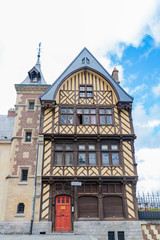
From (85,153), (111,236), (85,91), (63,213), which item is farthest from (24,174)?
(85,91)

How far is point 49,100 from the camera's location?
50.6 ft

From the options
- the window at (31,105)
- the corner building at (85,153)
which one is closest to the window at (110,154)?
the corner building at (85,153)

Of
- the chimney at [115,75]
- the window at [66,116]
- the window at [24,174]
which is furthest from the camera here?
the chimney at [115,75]

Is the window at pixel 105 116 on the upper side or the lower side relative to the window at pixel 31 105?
A: lower

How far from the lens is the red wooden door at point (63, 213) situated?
12.7 metres

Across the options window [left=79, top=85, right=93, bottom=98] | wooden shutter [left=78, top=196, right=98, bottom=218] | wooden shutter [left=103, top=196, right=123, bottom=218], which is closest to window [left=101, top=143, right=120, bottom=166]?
Result: wooden shutter [left=103, top=196, right=123, bottom=218]

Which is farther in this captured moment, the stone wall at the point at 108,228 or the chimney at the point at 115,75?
the chimney at the point at 115,75

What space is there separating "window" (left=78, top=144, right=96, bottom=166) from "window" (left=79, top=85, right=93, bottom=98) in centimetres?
452

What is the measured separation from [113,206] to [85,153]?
13.9 ft

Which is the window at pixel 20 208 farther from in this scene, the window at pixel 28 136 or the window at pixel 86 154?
the window at pixel 86 154

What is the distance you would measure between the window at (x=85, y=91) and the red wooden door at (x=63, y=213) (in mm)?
8451

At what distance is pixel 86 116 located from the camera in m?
15.7

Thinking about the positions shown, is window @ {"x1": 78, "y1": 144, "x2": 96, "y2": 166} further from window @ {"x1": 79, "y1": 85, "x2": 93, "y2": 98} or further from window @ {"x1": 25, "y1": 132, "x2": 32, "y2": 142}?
window @ {"x1": 79, "y1": 85, "x2": 93, "y2": 98}

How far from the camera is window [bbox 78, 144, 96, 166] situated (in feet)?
46.4
